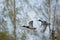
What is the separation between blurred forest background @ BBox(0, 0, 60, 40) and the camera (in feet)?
3.46

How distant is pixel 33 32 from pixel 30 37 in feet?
0.12

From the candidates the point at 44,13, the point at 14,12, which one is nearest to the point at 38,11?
the point at 44,13

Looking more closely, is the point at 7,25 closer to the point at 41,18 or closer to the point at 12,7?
the point at 12,7

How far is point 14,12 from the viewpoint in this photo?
106cm

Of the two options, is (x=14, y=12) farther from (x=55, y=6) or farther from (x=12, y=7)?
(x=55, y=6)

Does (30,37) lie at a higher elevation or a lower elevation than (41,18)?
lower

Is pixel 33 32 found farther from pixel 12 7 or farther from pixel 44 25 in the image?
pixel 12 7

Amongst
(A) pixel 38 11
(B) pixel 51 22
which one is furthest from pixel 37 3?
(B) pixel 51 22

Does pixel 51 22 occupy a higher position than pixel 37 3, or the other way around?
pixel 37 3

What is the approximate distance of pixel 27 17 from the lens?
106cm

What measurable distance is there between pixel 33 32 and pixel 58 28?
0.54ft

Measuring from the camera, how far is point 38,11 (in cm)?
106

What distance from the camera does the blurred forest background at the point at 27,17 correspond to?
1.05m

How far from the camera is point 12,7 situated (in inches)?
41.5
